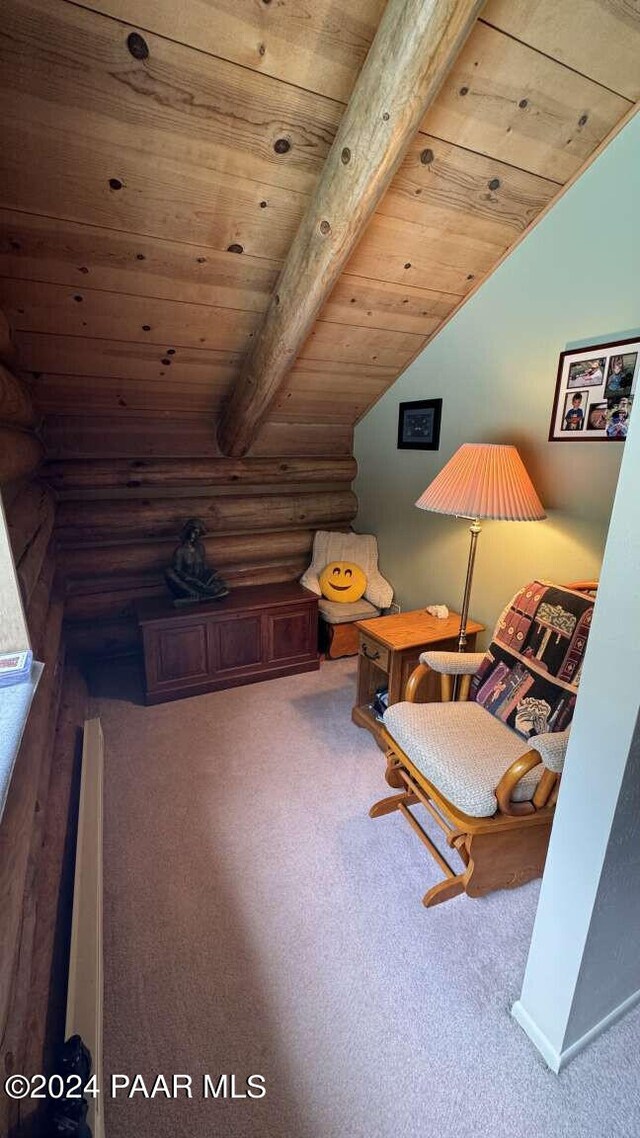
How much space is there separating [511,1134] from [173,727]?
1988 millimetres

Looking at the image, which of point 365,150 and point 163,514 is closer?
point 365,150

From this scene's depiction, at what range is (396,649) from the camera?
2186 millimetres

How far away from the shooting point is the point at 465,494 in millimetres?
1833

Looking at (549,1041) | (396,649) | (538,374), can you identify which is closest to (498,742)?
(396,649)

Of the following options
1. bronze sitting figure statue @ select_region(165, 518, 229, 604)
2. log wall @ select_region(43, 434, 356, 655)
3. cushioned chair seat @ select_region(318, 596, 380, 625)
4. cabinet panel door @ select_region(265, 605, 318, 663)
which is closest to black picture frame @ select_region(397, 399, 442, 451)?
log wall @ select_region(43, 434, 356, 655)

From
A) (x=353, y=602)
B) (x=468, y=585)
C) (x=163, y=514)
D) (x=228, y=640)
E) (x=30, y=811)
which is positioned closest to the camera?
(x=30, y=811)

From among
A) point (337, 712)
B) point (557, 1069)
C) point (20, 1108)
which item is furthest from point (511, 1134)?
point (337, 712)

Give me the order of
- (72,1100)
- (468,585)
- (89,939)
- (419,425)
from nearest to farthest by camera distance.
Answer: (72,1100) < (89,939) < (468,585) < (419,425)

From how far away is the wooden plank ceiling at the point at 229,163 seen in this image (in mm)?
1172

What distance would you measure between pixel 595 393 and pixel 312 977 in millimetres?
2231

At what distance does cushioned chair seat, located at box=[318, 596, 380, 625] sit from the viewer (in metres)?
3.15

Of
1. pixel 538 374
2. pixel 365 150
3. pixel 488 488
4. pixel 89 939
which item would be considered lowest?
pixel 89 939

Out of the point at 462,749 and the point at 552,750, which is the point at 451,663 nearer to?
the point at 462,749

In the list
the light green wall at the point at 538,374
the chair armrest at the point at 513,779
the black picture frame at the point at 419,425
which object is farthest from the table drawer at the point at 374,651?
the black picture frame at the point at 419,425
